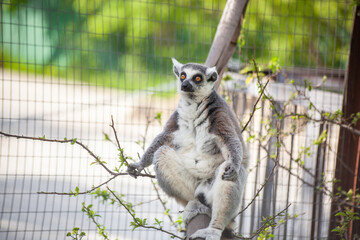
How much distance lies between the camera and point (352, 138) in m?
3.96

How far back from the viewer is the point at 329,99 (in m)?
4.68

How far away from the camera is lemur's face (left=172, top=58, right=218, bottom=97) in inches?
115

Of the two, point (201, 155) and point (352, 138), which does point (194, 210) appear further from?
point (352, 138)

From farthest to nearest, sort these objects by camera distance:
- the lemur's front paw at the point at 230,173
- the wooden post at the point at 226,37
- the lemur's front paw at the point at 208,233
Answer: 1. the wooden post at the point at 226,37
2. the lemur's front paw at the point at 230,173
3. the lemur's front paw at the point at 208,233

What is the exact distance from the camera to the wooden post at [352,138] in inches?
148

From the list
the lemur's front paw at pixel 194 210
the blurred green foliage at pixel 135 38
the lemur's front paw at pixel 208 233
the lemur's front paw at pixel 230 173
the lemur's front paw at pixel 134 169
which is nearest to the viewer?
the lemur's front paw at pixel 208 233

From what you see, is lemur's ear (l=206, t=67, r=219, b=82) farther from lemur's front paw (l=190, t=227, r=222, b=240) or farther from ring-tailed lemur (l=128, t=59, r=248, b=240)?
lemur's front paw (l=190, t=227, r=222, b=240)

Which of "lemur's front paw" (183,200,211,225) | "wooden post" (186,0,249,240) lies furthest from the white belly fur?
"wooden post" (186,0,249,240)

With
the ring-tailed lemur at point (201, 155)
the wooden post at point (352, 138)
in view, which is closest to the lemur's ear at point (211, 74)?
the ring-tailed lemur at point (201, 155)

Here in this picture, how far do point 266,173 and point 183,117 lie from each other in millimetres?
1750

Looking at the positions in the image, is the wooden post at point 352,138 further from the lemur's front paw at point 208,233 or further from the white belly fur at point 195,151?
the lemur's front paw at point 208,233

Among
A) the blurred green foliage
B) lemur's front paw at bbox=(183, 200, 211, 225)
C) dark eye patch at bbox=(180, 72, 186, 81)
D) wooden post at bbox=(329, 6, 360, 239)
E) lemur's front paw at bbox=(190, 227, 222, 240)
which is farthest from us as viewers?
the blurred green foliage

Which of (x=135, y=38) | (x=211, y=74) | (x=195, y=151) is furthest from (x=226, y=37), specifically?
(x=135, y=38)

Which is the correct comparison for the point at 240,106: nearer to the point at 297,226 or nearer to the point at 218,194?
the point at 297,226
